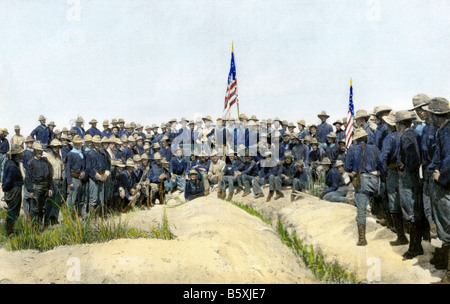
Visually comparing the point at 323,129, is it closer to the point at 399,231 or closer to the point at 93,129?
the point at 399,231

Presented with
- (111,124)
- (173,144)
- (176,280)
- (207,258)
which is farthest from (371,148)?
(111,124)

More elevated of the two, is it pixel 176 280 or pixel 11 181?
pixel 11 181

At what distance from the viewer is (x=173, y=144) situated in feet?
54.2

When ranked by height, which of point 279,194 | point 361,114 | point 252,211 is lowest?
point 252,211

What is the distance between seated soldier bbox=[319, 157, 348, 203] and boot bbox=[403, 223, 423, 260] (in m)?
4.38

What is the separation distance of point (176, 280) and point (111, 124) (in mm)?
12016

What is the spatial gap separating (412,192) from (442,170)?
1.43 metres

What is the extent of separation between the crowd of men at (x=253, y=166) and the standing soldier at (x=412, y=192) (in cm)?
2

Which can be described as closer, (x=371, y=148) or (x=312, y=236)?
(x=371, y=148)

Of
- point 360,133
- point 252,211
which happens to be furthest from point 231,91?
point 360,133

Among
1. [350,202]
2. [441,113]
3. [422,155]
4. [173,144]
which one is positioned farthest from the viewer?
[173,144]

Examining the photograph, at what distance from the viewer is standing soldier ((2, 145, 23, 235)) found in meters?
10.9

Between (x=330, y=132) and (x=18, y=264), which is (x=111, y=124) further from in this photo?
(x=18, y=264)

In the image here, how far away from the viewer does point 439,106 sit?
22.2 ft
